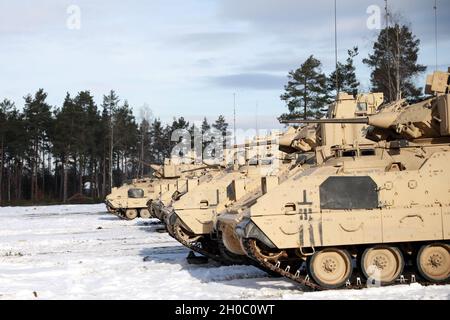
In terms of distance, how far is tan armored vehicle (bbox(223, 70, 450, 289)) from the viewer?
10711 millimetres

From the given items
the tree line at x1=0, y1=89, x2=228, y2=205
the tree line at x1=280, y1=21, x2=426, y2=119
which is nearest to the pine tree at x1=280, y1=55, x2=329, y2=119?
the tree line at x1=280, y1=21, x2=426, y2=119

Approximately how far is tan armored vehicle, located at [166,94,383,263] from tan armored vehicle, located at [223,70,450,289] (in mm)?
1572

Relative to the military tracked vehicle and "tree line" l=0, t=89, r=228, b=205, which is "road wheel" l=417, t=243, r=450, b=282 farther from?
"tree line" l=0, t=89, r=228, b=205

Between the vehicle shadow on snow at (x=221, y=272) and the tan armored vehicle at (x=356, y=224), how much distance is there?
1157 mm

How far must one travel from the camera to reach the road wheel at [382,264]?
431 inches

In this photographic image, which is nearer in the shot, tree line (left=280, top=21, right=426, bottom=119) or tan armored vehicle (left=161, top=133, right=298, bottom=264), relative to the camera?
tan armored vehicle (left=161, top=133, right=298, bottom=264)

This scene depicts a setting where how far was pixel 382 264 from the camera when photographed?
36.4 feet

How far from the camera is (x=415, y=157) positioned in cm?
1165

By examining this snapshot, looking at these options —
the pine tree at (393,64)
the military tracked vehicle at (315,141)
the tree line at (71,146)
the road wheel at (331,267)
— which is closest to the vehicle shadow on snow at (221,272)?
the military tracked vehicle at (315,141)

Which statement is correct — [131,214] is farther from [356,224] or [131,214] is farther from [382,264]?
[356,224]

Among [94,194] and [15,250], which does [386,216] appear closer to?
[15,250]

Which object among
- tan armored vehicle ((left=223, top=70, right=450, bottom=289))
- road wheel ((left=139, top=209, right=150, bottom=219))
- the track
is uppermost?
tan armored vehicle ((left=223, top=70, right=450, bottom=289))
